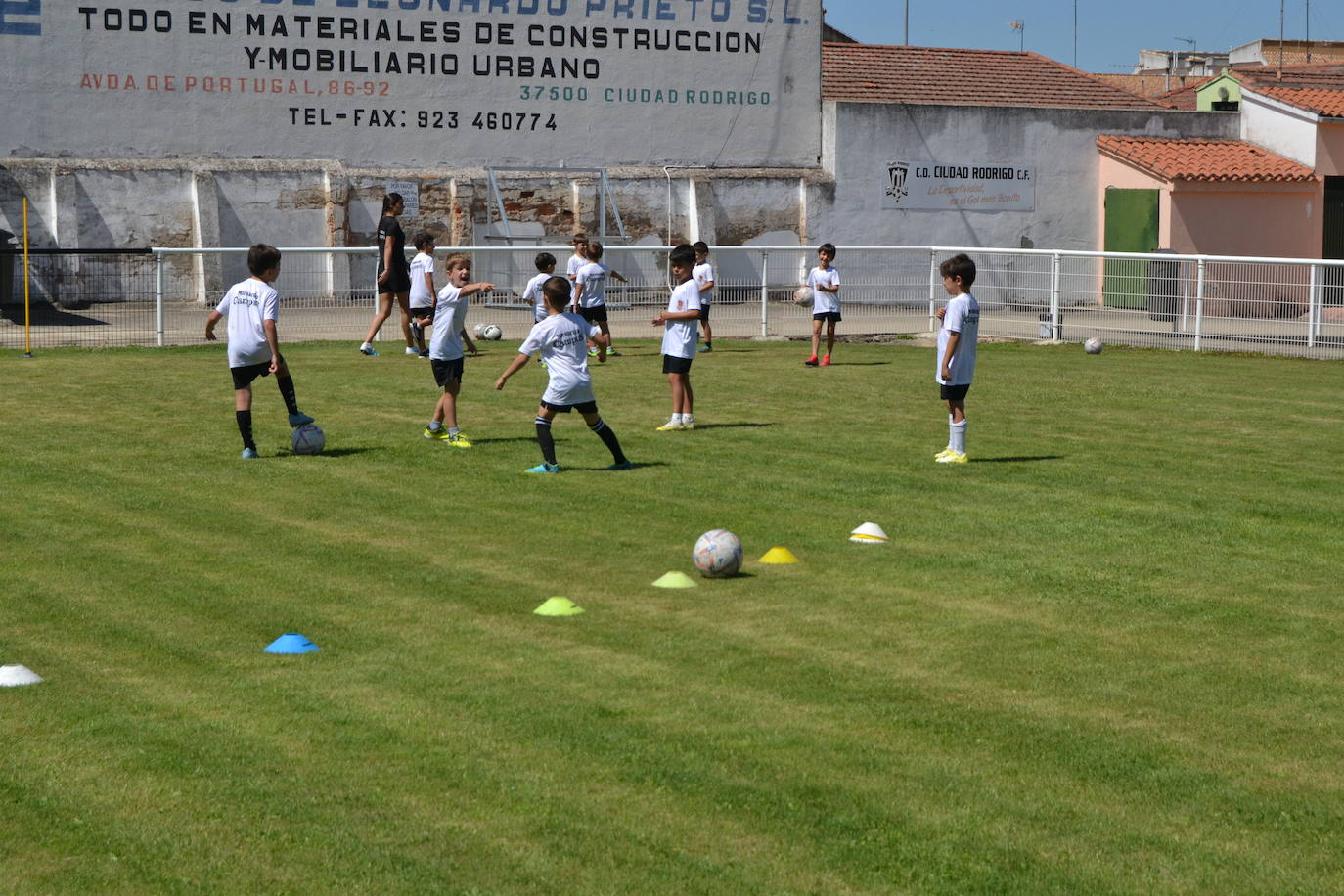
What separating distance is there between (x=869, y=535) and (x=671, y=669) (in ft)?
10.2

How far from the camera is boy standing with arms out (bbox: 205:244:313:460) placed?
43.5 ft

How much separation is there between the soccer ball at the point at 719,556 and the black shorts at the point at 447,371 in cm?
539

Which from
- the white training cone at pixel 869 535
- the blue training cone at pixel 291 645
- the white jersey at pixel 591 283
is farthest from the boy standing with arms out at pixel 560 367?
the white jersey at pixel 591 283

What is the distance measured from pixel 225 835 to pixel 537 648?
248 centimetres

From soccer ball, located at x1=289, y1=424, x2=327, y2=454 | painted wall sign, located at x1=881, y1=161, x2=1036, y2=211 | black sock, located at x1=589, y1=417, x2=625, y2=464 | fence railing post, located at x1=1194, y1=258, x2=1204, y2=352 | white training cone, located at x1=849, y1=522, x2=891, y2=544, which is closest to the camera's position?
white training cone, located at x1=849, y1=522, x2=891, y2=544

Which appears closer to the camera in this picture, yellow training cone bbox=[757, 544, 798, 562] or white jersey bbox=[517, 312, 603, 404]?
yellow training cone bbox=[757, 544, 798, 562]

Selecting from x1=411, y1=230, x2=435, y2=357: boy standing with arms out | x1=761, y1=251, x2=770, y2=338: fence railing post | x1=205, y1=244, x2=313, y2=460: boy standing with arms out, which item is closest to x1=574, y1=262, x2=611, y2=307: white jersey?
x1=411, y1=230, x2=435, y2=357: boy standing with arms out

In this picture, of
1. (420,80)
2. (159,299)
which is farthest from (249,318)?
(420,80)

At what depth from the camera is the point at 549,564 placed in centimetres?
948

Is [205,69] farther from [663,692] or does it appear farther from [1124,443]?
[663,692]

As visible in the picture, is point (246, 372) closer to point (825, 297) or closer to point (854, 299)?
point (825, 297)

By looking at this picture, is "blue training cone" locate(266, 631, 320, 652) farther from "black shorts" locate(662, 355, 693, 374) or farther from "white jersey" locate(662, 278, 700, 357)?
"black shorts" locate(662, 355, 693, 374)

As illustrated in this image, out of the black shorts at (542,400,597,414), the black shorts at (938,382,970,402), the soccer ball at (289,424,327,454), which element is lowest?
the soccer ball at (289,424,327,454)

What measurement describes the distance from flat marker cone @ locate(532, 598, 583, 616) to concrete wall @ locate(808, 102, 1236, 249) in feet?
93.2
